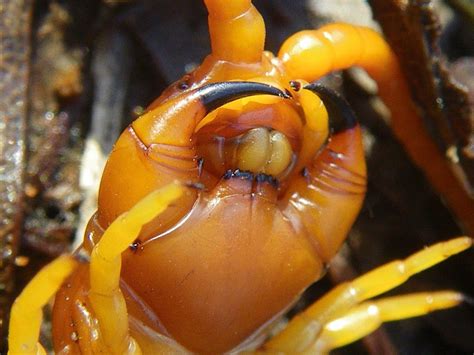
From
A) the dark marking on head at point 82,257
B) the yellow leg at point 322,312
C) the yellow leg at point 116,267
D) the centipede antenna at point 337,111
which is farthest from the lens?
the yellow leg at point 322,312

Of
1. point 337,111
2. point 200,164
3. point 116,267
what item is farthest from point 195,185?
point 337,111

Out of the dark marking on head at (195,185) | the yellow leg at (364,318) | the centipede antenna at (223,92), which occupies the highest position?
the centipede antenna at (223,92)

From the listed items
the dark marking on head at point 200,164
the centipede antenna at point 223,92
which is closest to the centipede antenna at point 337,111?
the centipede antenna at point 223,92

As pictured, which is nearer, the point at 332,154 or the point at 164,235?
the point at 164,235

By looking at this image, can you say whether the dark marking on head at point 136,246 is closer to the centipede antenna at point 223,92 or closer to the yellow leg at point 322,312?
the centipede antenna at point 223,92

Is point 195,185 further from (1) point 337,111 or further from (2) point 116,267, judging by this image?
(1) point 337,111

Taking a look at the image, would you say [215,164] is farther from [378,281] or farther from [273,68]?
[378,281]

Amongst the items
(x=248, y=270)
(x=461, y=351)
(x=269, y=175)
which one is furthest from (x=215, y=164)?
(x=461, y=351)
